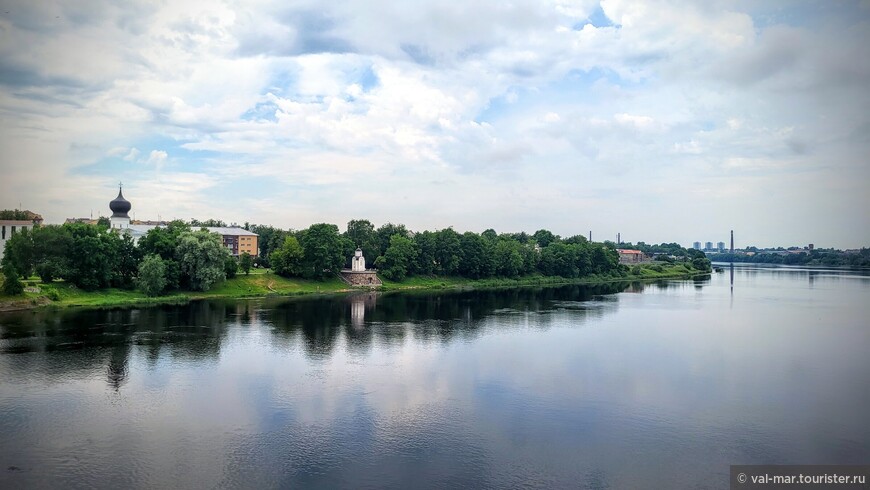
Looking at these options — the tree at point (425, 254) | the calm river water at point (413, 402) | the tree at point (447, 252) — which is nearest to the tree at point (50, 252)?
the calm river water at point (413, 402)

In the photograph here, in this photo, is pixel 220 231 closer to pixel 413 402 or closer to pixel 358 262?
pixel 358 262

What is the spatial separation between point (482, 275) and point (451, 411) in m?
57.9

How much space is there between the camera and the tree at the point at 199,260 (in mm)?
49062

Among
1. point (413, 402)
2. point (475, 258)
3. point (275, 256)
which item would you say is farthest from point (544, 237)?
point (413, 402)

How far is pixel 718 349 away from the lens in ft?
100

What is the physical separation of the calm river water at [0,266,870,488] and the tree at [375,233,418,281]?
2832cm

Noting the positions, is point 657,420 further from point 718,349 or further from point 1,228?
point 1,228

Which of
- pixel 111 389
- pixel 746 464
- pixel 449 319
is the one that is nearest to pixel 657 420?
pixel 746 464

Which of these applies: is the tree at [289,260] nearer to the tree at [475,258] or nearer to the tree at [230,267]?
the tree at [230,267]

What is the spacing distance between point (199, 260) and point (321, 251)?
44.5 feet

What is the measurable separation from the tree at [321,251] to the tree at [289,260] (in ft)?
2.24

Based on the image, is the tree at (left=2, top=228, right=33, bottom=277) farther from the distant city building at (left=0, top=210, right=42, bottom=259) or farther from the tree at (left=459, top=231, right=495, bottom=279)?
the tree at (left=459, top=231, right=495, bottom=279)

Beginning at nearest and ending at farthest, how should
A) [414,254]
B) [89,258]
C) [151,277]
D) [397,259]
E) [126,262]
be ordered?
[89,258], [151,277], [126,262], [397,259], [414,254]

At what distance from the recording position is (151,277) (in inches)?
1794
